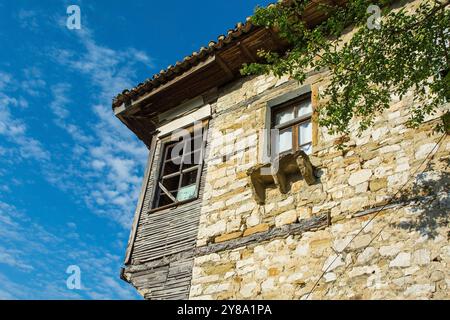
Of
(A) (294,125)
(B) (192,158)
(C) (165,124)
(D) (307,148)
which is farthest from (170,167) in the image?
(D) (307,148)

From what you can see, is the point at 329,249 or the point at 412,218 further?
the point at 329,249

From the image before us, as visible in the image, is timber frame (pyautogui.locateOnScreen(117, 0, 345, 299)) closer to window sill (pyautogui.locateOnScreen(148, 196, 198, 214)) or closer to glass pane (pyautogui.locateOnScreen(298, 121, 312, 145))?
window sill (pyautogui.locateOnScreen(148, 196, 198, 214))

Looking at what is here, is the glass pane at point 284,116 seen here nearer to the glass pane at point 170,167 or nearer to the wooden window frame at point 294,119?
the wooden window frame at point 294,119

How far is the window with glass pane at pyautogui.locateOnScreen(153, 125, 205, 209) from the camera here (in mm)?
6914

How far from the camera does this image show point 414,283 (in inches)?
161

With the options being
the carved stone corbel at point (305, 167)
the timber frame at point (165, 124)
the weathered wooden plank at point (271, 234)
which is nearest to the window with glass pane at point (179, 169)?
the timber frame at point (165, 124)

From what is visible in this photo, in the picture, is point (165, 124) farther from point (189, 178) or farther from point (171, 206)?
point (171, 206)

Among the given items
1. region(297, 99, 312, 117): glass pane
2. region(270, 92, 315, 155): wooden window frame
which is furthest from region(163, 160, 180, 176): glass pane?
region(297, 99, 312, 117): glass pane

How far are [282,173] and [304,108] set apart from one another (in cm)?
126

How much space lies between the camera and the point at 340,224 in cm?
485

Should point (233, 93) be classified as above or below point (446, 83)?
above
